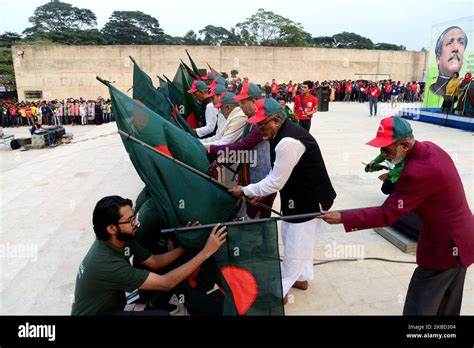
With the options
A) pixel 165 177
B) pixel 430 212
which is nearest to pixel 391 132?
pixel 430 212

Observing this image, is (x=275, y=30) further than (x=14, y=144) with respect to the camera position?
Yes

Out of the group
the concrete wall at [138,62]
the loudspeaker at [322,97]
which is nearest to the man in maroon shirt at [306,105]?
the loudspeaker at [322,97]

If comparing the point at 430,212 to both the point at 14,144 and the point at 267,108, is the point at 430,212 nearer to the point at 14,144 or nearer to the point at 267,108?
the point at 267,108

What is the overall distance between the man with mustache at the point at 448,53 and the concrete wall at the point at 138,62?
59.9 ft

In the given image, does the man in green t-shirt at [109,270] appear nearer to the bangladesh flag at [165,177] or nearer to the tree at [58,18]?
the bangladesh flag at [165,177]

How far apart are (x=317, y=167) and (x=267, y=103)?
27.8 inches

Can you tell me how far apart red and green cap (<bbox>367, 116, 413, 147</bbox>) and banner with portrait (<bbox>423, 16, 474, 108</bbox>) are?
14.3 m

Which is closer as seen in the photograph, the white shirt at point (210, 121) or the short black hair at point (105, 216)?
the short black hair at point (105, 216)

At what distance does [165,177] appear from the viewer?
109 inches

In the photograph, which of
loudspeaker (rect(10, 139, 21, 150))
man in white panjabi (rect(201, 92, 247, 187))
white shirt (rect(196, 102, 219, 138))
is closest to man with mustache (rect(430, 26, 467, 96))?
white shirt (rect(196, 102, 219, 138))

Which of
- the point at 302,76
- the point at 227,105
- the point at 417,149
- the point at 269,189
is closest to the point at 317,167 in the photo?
the point at 269,189

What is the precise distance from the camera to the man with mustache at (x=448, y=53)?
14.7 metres

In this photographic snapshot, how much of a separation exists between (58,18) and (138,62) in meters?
41.0

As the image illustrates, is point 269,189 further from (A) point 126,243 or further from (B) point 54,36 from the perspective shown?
(B) point 54,36
